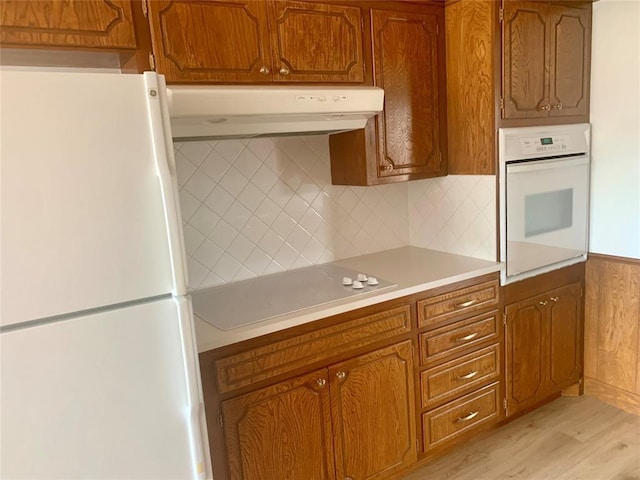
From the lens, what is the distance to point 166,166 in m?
1.28

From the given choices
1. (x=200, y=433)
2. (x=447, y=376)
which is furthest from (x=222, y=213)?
(x=447, y=376)

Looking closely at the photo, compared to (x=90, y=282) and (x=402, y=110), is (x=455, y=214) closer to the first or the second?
(x=402, y=110)

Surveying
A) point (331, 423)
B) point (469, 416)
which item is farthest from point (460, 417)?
point (331, 423)

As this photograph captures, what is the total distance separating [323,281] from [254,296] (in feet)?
1.09

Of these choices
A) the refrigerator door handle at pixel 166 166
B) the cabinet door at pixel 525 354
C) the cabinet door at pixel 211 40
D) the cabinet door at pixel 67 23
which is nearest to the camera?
the refrigerator door handle at pixel 166 166

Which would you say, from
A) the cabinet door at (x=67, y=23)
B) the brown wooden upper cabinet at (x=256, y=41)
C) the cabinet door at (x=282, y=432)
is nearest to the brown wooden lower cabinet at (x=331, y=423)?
the cabinet door at (x=282, y=432)

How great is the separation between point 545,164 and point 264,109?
4.66 feet

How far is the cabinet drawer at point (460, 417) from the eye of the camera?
2.21 m

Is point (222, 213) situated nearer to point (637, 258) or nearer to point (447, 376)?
point (447, 376)

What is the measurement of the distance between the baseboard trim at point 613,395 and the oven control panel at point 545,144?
1364mm

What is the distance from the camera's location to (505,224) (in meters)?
2.30

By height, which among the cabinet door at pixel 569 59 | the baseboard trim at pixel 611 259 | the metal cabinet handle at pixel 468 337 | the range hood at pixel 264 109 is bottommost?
the metal cabinet handle at pixel 468 337

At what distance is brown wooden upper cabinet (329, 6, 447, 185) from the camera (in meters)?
2.15

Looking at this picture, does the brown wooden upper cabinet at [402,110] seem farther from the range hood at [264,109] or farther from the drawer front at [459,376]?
the drawer front at [459,376]
